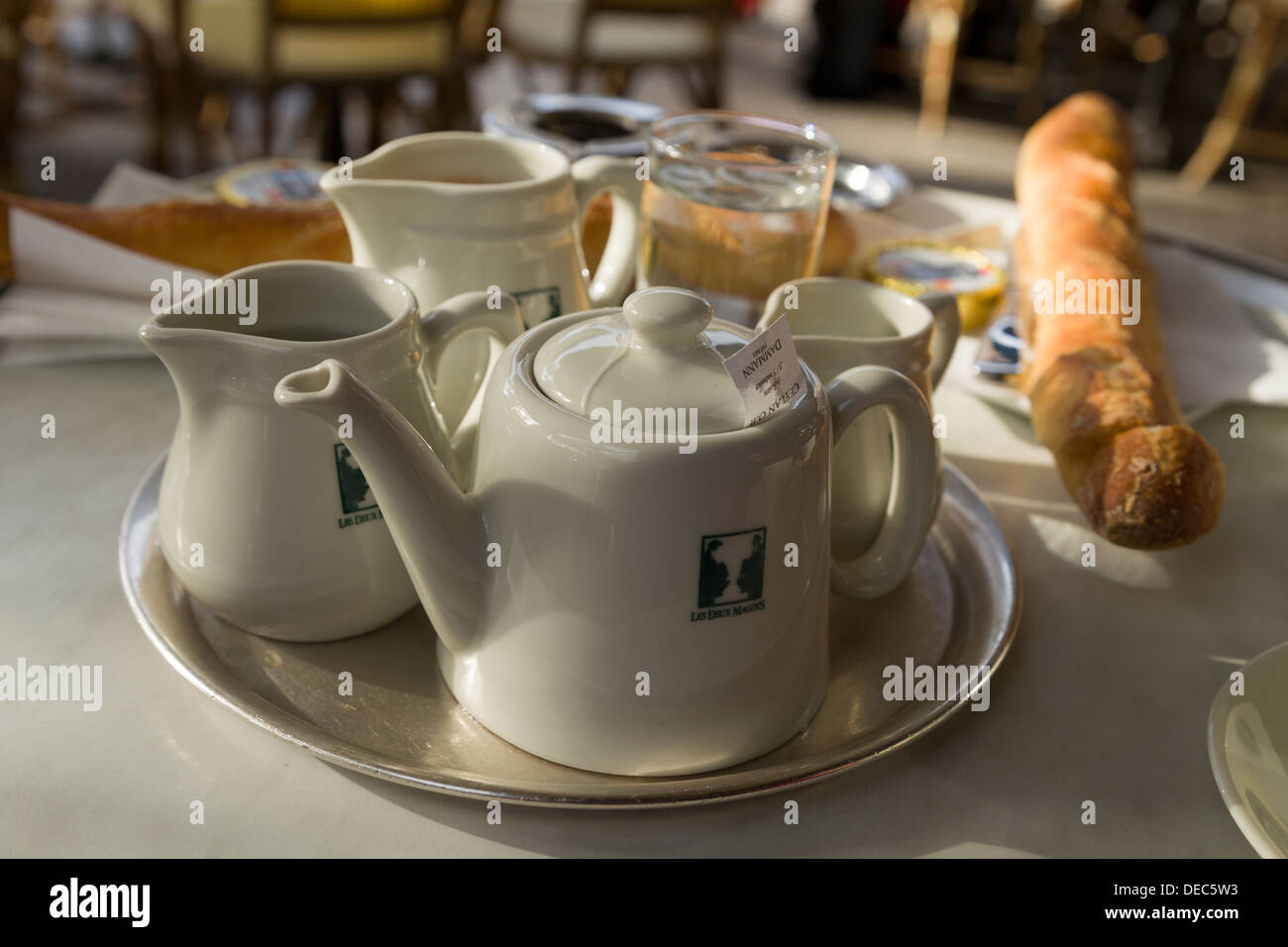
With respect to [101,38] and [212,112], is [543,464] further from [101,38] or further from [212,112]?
[101,38]

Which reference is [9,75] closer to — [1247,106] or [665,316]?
[665,316]

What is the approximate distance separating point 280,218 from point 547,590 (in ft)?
1.83

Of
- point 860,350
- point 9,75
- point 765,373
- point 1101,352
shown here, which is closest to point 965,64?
point 9,75

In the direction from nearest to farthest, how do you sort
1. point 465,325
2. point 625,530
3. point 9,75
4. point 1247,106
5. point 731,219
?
point 625,530 → point 465,325 → point 731,219 → point 9,75 → point 1247,106

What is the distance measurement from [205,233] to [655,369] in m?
0.57

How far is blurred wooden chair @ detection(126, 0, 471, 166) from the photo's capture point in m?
2.01

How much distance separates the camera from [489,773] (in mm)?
450

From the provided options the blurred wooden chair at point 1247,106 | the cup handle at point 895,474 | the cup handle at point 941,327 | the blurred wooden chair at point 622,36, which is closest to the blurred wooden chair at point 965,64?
the blurred wooden chair at point 1247,106

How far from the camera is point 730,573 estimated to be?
1.38 feet

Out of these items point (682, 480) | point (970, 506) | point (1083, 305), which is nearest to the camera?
point (682, 480)

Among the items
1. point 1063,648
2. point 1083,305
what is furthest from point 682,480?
point 1083,305

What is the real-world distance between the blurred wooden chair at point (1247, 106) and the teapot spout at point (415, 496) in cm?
330

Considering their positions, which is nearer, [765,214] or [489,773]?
[489,773]
